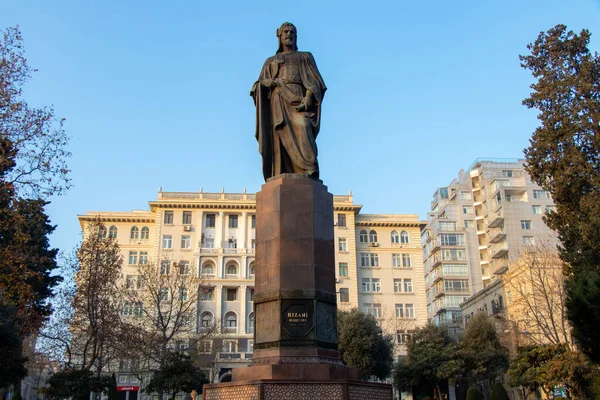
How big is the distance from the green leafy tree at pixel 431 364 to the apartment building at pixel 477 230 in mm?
27041

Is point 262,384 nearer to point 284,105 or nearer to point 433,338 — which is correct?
point 284,105

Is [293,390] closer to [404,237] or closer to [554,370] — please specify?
[554,370]

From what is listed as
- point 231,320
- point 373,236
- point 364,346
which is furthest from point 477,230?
point 364,346

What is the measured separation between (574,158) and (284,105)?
20.0 m

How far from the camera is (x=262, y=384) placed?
32.3 feet

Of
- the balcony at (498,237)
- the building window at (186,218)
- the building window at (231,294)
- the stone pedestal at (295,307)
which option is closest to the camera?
the stone pedestal at (295,307)

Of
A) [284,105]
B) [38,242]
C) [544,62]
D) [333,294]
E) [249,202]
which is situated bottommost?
[333,294]

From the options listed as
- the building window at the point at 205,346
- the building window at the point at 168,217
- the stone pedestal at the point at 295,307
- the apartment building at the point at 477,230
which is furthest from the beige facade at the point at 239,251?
the stone pedestal at the point at 295,307

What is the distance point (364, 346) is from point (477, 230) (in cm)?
4212

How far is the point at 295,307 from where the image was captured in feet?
36.6

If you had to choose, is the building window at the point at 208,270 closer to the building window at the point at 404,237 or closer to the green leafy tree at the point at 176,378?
the building window at the point at 404,237

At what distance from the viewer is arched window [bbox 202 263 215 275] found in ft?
240

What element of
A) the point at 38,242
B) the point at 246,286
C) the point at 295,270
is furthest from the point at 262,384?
the point at 246,286

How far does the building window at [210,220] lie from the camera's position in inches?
2990
